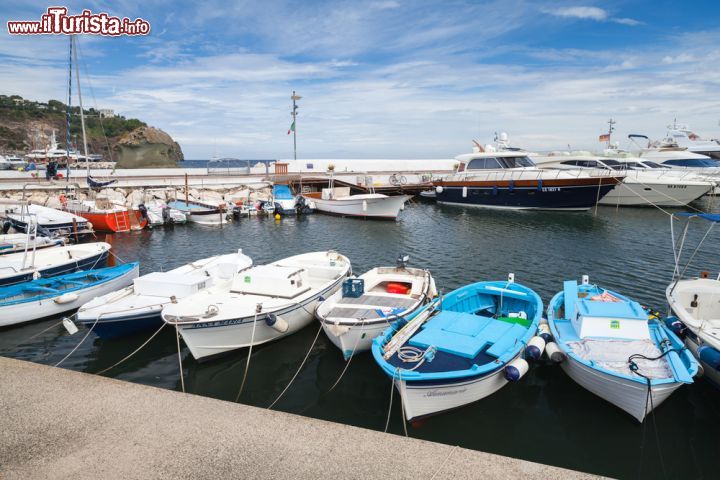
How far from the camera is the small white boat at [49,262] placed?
14.1 m

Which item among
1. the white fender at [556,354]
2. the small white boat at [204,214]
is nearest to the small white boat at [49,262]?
the small white boat at [204,214]

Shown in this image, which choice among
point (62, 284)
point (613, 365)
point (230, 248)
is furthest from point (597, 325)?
point (230, 248)

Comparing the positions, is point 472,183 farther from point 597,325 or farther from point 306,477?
point 306,477

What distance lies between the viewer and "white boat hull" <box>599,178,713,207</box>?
1431 inches

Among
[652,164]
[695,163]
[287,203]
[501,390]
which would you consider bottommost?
[501,390]

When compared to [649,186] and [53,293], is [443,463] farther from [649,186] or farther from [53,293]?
[649,186]

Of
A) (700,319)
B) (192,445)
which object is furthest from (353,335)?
(700,319)

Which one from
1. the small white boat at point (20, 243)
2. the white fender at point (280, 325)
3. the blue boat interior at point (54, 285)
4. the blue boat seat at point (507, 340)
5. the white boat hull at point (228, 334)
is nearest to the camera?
the blue boat seat at point (507, 340)

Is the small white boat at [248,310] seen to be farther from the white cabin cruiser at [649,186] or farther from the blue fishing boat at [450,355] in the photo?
the white cabin cruiser at [649,186]

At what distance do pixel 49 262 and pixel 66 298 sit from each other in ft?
12.8

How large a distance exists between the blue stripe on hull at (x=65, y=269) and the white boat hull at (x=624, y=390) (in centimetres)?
1700

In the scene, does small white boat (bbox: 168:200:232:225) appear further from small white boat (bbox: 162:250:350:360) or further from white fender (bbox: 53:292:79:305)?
small white boat (bbox: 162:250:350:360)

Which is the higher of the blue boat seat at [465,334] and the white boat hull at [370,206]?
the white boat hull at [370,206]

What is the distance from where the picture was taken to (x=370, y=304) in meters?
11.3
